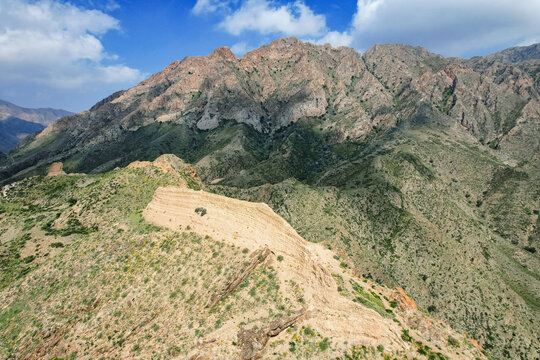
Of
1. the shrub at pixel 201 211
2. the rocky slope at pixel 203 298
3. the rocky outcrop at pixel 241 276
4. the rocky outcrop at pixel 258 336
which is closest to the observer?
the rocky outcrop at pixel 258 336

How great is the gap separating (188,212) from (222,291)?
51.8 feet

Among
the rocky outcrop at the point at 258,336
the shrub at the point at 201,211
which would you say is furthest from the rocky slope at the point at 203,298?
the shrub at the point at 201,211

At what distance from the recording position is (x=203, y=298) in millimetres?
35531

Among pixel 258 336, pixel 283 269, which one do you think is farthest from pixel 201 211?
pixel 258 336

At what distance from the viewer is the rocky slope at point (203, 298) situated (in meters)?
30.6

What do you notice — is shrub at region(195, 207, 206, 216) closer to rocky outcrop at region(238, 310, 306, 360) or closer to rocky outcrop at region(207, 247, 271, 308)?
rocky outcrop at region(207, 247, 271, 308)

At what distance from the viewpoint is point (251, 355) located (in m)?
29.0

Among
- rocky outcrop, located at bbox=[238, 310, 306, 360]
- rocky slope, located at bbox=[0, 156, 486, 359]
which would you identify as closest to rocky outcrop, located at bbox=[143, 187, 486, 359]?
rocky outcrop, located at bbox=[238, 310, 306, 360]

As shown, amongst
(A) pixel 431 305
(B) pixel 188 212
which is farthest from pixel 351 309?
(A) pixel 431 305

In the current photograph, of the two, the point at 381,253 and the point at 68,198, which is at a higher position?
the point at 68,198

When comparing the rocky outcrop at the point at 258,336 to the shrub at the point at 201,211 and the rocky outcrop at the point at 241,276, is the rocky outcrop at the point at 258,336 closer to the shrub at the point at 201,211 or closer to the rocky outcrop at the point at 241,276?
the rocky outcrop at the point at 241,276

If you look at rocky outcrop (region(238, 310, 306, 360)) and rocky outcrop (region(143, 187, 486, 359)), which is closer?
rocky outcrop (region(238, 310, 306, 360))

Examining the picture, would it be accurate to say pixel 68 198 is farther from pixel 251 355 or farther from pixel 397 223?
pixel 397 223

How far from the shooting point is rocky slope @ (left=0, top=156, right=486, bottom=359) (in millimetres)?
30594
